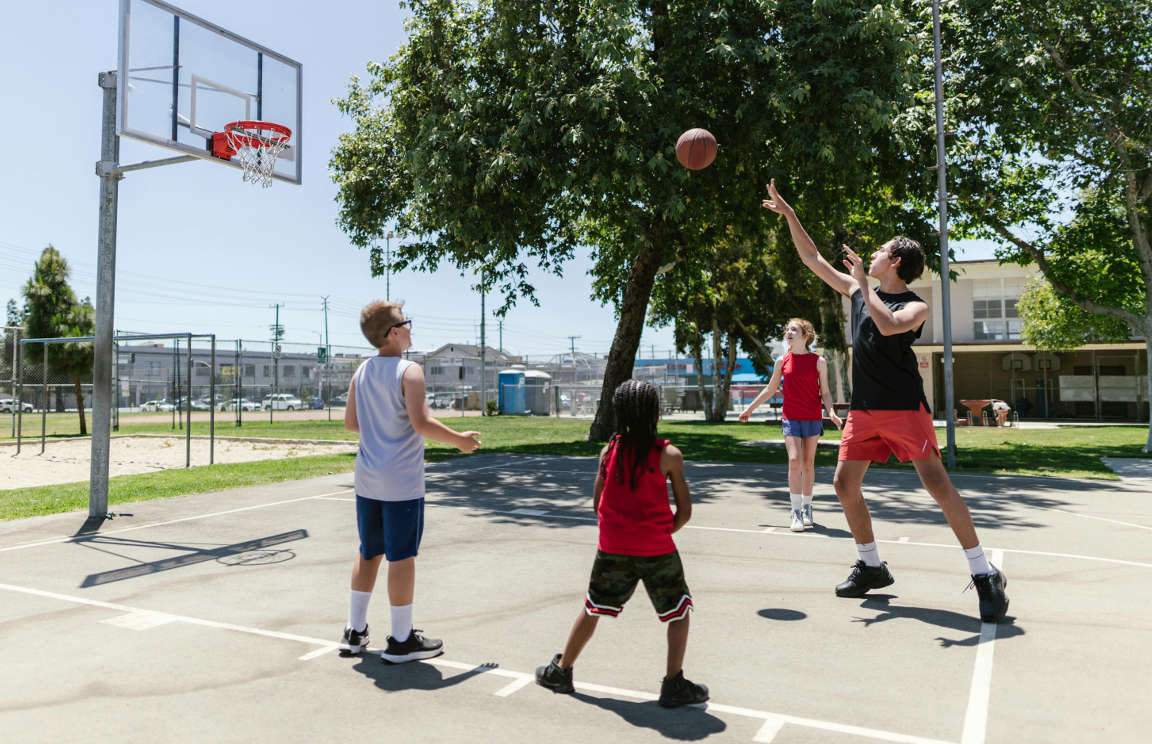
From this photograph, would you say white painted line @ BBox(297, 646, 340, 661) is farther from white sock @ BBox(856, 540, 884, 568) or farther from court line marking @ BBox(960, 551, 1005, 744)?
white sock @ BBox(856, 540, 884, 568)

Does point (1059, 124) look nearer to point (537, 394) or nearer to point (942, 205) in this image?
point (942, 205)

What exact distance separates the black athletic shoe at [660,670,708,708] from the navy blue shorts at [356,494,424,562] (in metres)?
1.46

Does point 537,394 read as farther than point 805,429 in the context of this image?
Yes

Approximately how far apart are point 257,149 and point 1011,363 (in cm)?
3802

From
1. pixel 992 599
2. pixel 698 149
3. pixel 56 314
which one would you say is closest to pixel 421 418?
pixel 992 599

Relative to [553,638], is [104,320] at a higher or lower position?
higher

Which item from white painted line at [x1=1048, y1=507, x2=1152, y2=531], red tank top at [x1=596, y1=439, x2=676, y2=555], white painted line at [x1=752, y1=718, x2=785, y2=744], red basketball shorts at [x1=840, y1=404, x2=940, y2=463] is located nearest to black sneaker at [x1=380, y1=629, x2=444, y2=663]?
red tank top at [x1=596, y1=439, x2=676, y2=555]

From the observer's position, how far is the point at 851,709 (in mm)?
3352

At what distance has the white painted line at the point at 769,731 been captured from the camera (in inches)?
121

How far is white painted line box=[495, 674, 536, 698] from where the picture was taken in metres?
3.58

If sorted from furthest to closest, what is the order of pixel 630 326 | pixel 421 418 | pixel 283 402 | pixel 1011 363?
pixel 283 402 → pixel 1011 363 → pixel 630 326 → pixel 421 418

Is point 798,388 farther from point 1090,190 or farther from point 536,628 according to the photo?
point 1090,190

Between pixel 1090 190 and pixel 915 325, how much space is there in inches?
742

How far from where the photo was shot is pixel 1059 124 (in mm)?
17516
